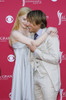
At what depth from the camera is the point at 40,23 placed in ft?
7.38

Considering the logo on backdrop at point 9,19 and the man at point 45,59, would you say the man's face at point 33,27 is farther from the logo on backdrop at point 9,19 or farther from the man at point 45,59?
the logo on backdrop at point 9,19

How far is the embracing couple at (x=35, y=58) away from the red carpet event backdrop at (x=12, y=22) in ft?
2.41

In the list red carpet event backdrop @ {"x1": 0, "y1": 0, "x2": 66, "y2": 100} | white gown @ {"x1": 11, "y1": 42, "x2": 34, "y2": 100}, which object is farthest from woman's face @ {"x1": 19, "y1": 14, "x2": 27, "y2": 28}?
red carpet event backdrop @ {"x1": 0, "y1": 0, "x2": 66, "y2": 100}

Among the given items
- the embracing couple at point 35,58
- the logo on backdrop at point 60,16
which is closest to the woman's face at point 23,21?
the embracing couple at point 35,58

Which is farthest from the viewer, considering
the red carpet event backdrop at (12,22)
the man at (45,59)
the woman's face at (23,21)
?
the red carpet event backdrop at (12,22)

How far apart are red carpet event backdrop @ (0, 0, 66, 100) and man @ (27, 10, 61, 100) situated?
103 cm

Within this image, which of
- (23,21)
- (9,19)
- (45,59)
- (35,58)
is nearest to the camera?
(45,59)

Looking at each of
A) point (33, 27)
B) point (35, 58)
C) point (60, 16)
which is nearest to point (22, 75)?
point (35, 58)

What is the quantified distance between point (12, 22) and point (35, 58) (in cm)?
115

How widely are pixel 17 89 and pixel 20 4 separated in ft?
4.31

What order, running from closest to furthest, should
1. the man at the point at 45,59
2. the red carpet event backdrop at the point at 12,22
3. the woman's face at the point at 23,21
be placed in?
1. the man at the point at 45,59
2. the woman's face at the point at 23,21
3. the red carpet event backdrop at the point at 12,22

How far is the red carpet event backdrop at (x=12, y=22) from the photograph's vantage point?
3229 mm

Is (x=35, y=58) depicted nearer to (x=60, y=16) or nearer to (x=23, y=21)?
(x=23, y=21)

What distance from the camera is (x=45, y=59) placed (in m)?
2.18
